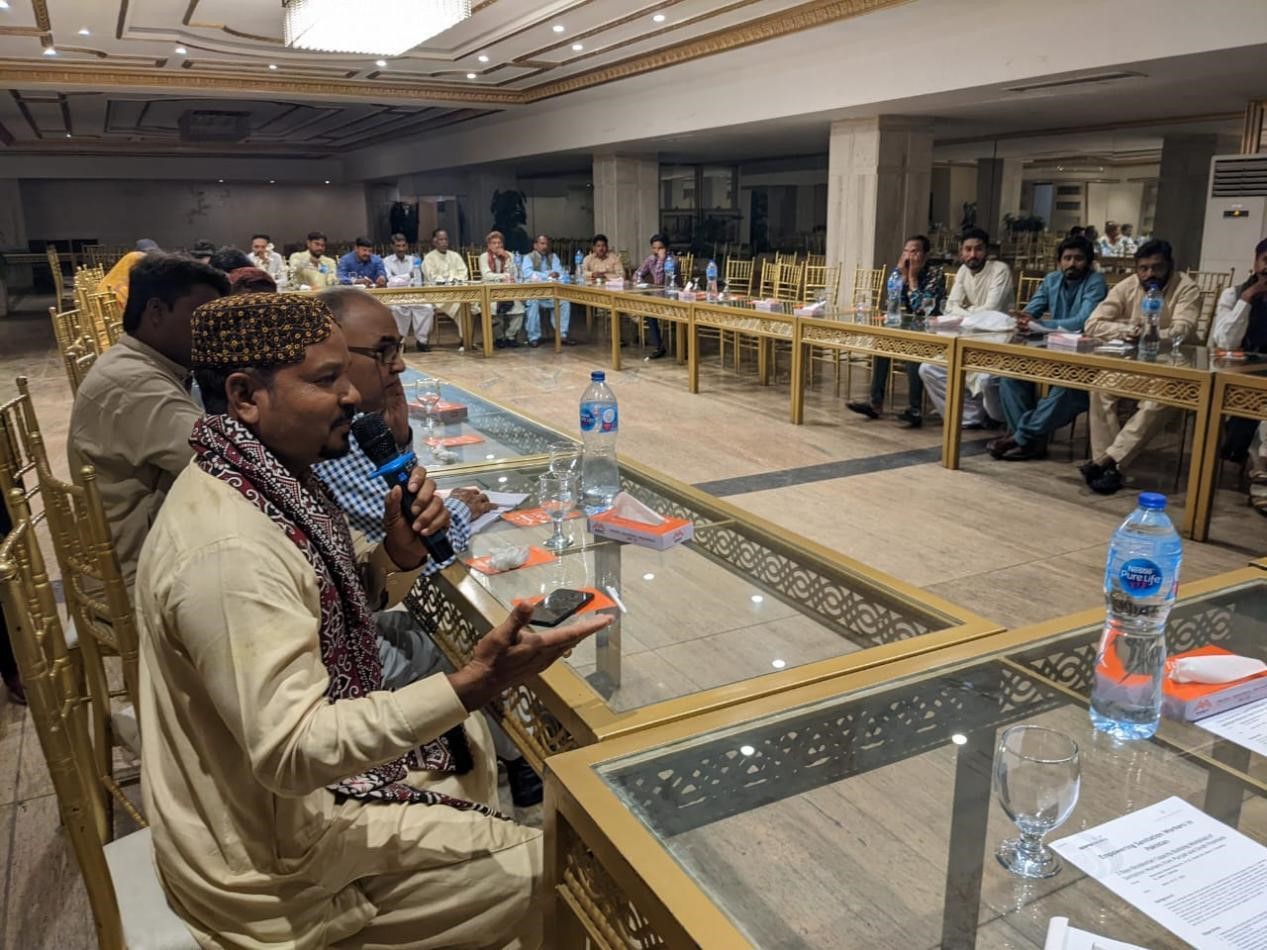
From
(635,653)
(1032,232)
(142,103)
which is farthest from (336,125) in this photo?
(635,653)

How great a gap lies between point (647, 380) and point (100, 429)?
555 centimetres

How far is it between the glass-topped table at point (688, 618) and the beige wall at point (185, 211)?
1898 centimetres

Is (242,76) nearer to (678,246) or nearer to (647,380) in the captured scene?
(647,380)

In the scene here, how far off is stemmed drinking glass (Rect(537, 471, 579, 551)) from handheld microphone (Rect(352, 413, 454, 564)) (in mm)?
576

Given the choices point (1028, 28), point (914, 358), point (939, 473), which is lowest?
point (939, 473)

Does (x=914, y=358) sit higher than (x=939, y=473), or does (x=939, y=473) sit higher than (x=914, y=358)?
(x=914, y=358)

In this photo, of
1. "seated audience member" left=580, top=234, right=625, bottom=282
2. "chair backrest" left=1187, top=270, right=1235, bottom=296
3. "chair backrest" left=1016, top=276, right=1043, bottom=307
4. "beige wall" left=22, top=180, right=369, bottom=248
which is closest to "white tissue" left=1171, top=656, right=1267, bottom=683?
"chair backrest" left=1016, top=276, right=1043, bottom=307

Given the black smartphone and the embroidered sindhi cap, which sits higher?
the embroidered sindhi cap

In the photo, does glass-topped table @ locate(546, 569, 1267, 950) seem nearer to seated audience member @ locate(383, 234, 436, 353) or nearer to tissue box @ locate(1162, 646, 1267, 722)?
tissue box @ locate(1162, 646, 1267, 722)

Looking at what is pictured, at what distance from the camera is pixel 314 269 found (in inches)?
345

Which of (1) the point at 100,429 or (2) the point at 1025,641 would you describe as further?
(1) the point at 100,429

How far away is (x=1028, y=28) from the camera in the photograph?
5789mm

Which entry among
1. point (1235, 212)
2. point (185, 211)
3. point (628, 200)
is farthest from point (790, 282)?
point (185, 211)

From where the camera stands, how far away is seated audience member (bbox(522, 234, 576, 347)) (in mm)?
9188
